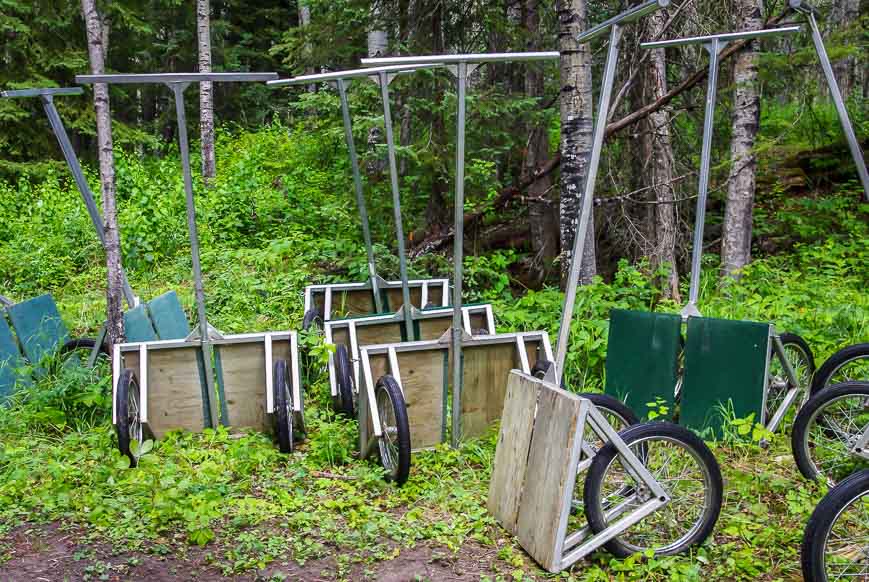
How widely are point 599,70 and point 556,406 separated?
8073 millimetres

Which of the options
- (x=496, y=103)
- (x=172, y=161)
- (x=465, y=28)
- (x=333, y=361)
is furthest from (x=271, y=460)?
(x=172, y=161)

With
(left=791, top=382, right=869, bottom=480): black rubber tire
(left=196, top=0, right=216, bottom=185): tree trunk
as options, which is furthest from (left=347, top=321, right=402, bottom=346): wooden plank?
(left=196, top=0, right=216, bottom=185): tree trunk

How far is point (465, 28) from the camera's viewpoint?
10.0 meters

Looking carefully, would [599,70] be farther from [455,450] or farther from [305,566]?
[305,566]

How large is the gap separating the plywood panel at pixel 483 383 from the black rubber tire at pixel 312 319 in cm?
225

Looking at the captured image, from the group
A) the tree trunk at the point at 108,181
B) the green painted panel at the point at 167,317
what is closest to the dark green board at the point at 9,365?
the tree trunk at the point at 108,181

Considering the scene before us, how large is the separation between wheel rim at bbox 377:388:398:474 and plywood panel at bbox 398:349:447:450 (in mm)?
259

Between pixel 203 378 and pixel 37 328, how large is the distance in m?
2.07

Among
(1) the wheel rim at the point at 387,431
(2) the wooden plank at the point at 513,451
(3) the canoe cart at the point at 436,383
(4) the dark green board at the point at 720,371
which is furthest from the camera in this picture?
(4) the dark green board at the point at 720,371

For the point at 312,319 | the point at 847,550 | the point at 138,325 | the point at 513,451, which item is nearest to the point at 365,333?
the point at 312,319

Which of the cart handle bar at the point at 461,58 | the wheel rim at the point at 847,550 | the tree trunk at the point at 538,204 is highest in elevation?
the cart handle bar at the point at 461,58

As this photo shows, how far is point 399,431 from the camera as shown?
4633 millimetres

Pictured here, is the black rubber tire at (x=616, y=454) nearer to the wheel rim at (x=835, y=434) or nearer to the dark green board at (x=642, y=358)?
the wheel rim at (x=835, y=434)

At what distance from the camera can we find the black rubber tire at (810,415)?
15.2ft
